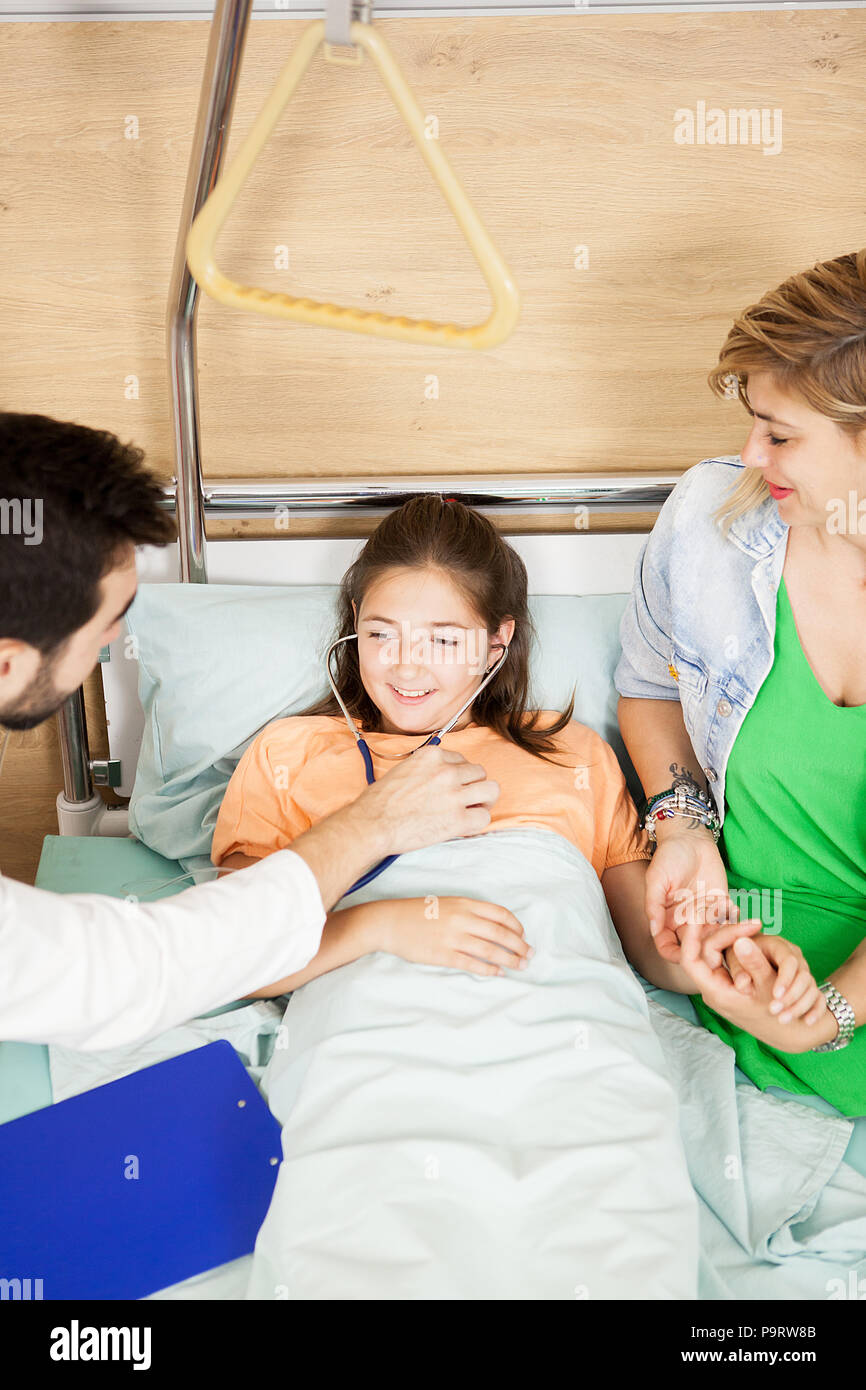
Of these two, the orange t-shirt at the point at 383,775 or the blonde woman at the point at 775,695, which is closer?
the blonde woman at the point at 775,695

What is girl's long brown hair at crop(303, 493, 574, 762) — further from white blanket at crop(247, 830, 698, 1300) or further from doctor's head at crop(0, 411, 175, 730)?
doctor's head at crop(0, 411, 175, 730)

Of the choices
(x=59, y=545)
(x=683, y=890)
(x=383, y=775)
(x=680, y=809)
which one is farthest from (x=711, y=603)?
(x=59, y=545)

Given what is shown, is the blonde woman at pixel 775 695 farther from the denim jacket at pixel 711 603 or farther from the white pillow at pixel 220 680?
the white pillow at pixel 220 680

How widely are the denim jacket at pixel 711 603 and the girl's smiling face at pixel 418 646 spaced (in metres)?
0.27

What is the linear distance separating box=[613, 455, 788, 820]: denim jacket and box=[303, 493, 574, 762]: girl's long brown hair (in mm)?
201

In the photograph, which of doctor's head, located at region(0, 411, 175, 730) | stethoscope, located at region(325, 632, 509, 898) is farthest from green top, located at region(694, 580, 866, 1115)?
doctor's head, located at region(0, 411, 175, 730)

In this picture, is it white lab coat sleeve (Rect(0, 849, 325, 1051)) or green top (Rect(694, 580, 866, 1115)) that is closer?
white lab coat sleeve (Rect(0, 849, 325, 1051))

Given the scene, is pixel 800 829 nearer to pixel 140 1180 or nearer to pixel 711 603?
pixel 711 603

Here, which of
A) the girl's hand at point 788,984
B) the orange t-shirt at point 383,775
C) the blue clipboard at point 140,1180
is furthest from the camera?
the orange t-shirt at point 383,775

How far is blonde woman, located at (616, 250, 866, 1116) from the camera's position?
50.3 inches

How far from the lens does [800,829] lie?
146 centimetres

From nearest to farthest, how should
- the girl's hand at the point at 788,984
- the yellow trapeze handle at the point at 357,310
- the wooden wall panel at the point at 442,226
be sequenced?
1. the yellow trapeze handle at the point at 357,310
2. the girl's hand at the point at 788,984
3. the wooden wall panel at the point at 442,226

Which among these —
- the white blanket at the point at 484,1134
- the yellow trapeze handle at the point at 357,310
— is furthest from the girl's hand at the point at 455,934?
the yellow trapeze handle at the point at 357,310

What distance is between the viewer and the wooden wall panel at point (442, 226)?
64.9 inches
